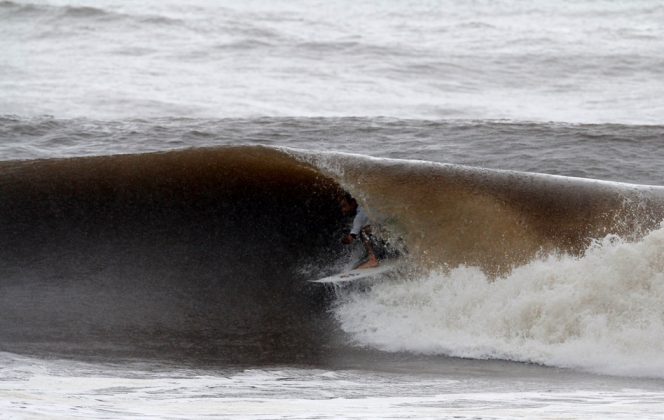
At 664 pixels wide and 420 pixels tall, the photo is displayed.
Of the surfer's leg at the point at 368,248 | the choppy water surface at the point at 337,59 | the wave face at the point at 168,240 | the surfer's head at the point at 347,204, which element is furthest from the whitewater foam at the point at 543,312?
the choppy water surface at the point at 337,59

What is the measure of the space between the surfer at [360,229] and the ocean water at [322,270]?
0.08 m

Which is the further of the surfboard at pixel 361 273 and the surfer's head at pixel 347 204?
the surfer's head at pixel 347 204

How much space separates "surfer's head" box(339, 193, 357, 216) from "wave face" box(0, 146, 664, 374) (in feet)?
0.20

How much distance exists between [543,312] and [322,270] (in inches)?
62.3

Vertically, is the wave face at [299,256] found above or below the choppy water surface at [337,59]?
below

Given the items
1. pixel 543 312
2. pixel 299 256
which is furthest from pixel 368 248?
pixel 543 312

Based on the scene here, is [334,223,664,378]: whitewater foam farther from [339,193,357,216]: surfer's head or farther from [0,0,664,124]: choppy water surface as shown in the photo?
[0,0,664,124]: choppy water surface

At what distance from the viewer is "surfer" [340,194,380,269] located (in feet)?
20.9

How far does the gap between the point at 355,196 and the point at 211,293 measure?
1075 millimetres

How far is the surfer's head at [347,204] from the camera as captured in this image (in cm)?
669

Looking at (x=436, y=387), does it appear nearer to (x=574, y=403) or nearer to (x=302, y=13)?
(x=574, y=403)

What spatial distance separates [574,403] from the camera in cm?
376

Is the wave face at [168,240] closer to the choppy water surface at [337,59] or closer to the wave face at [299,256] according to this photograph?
the wave face at [299,256]

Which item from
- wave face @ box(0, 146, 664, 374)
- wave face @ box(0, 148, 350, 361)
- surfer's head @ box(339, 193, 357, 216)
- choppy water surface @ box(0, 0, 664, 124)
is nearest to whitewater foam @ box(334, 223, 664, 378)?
wave face @ box(0, 146, 664, 374)
